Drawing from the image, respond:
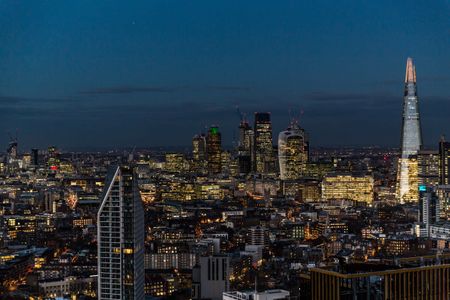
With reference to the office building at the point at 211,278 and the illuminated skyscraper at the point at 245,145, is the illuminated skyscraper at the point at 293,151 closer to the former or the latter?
the illuminated skyscraper at the point at 245,145

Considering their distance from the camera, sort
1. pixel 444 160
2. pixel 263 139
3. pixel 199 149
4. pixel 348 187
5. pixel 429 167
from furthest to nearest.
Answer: pixel 263 139 < pixel 199 149 < pixel 348 187 < pixel 429 167 < pixel 444 160

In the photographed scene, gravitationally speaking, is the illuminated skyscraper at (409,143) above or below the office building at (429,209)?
above

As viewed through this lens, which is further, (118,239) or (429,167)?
(429,167)

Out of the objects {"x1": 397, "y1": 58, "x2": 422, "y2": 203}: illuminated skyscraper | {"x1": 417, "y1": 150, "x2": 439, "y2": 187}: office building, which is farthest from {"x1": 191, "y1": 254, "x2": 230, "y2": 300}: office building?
{"x1": 417, "y1": 150, "x2": 439, "y2": 187}: office building

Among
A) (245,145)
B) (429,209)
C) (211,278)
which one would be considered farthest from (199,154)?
(211,278)

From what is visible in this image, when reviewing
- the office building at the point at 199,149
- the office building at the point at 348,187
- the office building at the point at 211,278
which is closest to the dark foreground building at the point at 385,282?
the office building at the point at 211,278

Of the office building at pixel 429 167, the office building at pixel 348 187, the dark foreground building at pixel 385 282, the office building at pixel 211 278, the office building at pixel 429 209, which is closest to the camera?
the dark foreground building at pixel 385 282

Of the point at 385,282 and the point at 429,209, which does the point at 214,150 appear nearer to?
the point at 429,209
